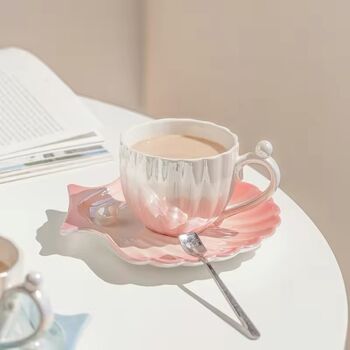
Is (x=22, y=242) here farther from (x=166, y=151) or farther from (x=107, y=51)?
(x=107, y=51)

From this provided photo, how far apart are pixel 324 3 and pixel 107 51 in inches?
20.8

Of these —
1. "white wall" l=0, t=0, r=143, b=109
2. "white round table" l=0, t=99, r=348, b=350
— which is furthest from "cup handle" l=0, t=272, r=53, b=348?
"white wall" l=0, t=0, r=143, b=109

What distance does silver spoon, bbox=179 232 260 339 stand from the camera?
61cm

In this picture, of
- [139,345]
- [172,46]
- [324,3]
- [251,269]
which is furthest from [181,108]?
[139,345]

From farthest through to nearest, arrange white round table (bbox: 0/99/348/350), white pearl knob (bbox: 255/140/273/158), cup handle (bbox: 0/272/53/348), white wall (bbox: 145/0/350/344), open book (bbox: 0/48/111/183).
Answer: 1. white wall (bbox: 145/0/350/344)
2. open book (bbox: 0/48/111/183)
3. white pearl knob (bbox: 255/140/273/158)
4. white round table (bbox: 0/99/348/350)
5. cup handle (bbox: 0/272/53/348)

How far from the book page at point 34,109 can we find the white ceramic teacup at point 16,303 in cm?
40

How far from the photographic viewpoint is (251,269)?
70 cm

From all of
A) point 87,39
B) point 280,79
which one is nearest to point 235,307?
point 280,79

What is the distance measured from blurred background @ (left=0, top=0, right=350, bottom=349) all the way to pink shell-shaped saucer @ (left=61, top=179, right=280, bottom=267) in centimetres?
55

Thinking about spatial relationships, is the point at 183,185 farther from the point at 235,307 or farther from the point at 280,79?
the point at 280,79

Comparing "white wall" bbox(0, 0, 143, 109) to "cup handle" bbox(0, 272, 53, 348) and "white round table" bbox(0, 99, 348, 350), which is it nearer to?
"white round table" bbox(0, 99, 348, 350)

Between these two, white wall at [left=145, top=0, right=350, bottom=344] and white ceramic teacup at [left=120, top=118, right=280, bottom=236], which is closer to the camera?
white ceramic teacup at [left=120, top=118, right=280, bottom=236]

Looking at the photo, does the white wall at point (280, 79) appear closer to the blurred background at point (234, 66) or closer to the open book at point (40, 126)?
the blurred background at point (234, 66)

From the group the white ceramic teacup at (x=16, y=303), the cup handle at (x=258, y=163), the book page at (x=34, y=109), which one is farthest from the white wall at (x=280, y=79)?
the white ceramic teacup at (x=16, y=303)
